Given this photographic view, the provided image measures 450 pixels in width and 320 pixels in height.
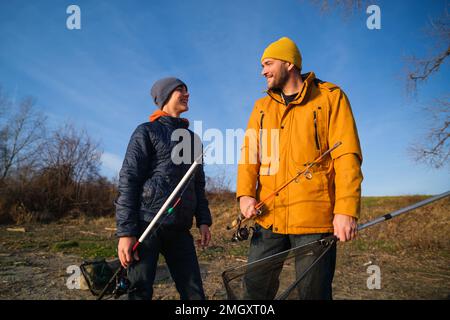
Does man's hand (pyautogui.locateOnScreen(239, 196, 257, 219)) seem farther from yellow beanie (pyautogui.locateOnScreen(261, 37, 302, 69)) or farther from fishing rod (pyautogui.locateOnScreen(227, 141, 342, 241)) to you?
yellow beanie (pyautogui.locateOnScreen(261, 37, 302, 69))

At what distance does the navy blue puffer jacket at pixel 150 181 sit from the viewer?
2.05 meters

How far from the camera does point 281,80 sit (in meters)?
2.31

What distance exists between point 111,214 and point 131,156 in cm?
1711

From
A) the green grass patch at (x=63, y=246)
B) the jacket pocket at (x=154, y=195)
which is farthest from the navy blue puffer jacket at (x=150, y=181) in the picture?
the green grass patch at (x=63, y=246)

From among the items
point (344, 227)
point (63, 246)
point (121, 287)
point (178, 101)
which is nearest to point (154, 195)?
point (121, 287)

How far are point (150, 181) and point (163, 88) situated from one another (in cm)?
94

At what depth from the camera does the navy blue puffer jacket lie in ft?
6.72

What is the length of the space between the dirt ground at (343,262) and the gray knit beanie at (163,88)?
3009 mm

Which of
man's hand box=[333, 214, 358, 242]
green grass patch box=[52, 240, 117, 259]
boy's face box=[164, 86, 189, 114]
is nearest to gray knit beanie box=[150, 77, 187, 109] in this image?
boy's face box=[164, 86, 189, 114]

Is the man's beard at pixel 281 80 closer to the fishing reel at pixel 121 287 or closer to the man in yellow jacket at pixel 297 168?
the man in yellow jacket at pixel 297 168

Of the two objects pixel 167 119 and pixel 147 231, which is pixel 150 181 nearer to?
pixel 147 231

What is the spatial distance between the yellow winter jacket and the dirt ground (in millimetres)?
2641
